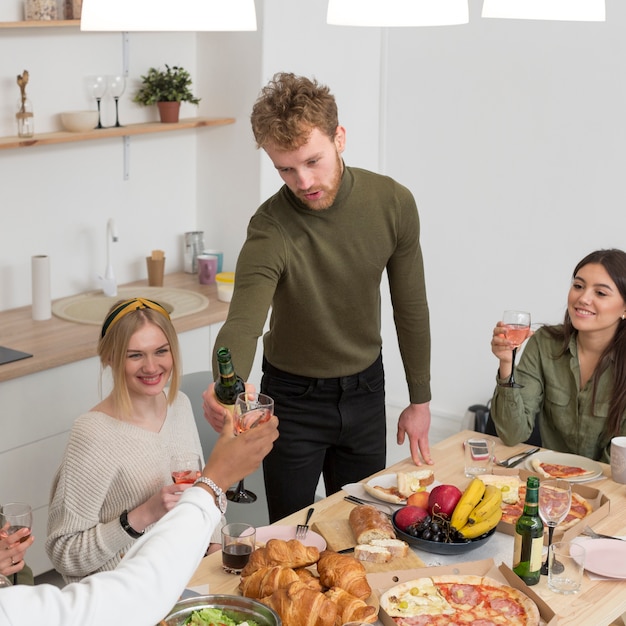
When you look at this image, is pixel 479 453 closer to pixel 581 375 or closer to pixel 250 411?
pixel 581 375

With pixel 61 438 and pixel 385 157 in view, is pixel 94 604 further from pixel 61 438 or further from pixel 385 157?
pixel 385 157

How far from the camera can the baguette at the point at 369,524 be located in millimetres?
2078

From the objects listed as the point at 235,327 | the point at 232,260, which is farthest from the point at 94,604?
the point at 232,260

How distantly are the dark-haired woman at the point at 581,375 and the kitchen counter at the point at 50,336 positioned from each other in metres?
1.49

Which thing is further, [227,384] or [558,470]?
[558,470]

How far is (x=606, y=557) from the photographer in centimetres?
208

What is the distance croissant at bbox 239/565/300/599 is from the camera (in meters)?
1.84

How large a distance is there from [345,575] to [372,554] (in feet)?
0.54

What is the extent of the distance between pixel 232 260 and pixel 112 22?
10.1ft

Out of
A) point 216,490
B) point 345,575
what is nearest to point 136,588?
point 216,490

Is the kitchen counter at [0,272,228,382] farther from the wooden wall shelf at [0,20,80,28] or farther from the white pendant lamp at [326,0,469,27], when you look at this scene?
the white pendant lamp at [326,0,469,27]

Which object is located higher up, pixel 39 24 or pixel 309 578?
pixel 39 24

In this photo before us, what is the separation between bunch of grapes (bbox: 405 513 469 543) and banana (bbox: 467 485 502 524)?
0.05 m

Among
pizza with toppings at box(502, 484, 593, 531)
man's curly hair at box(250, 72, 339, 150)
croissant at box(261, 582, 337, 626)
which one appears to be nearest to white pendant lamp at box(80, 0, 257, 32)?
man's curly hair at box(250, 72, 339, 150)
